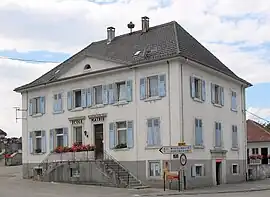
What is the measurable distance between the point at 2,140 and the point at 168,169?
35.5 meters

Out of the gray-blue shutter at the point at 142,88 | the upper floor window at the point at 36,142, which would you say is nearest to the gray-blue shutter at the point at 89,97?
the gray-blue shutter at the point at 142,88

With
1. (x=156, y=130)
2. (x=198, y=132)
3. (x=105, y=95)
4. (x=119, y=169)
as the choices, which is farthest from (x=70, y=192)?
(x=198, y=132)

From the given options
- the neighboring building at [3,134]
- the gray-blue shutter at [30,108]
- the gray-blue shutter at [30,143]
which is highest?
the gray-blue shutter at [30,108]

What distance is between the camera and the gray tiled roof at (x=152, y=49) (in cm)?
3721

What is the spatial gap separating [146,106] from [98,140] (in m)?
5.26

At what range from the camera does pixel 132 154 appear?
36906mm

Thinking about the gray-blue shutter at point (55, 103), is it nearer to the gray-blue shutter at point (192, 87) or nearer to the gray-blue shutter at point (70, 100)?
the gray-blue shutter at point (70, 100)

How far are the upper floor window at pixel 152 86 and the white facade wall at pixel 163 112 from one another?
329 mm

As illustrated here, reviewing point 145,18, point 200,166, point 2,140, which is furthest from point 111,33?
point 2,140

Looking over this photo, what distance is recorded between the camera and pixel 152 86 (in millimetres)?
36531

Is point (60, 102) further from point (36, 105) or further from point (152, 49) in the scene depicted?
point (152, 49)

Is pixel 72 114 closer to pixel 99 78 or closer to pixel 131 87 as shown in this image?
pixel 99 78

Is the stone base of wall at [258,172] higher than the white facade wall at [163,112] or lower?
lower

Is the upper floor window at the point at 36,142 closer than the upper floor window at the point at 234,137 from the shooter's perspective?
No
